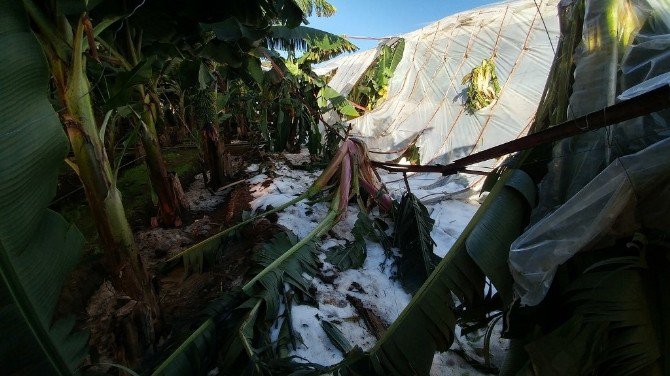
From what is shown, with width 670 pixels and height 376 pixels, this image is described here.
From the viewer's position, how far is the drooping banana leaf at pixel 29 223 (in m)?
0.65

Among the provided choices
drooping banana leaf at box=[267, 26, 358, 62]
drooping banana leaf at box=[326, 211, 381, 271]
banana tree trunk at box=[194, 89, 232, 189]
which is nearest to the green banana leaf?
drooping banana leaf at box=[326, 211, 381, 271]

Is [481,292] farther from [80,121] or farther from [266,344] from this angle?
[80,121]

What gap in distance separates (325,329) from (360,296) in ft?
1.45

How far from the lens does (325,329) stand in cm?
158

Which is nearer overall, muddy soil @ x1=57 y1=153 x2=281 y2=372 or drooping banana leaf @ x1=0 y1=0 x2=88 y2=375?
drooping banana leaf @ x1=0 y1=0 x2=88 y2=375

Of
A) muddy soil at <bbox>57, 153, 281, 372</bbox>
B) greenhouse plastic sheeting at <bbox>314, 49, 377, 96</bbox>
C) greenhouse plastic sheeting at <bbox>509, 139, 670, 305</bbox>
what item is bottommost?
muddy soil at <bbox>57, 153, 281, 372</bbox>

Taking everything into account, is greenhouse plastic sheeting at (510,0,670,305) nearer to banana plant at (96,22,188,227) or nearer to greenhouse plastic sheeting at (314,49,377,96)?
banana plant at (96,22,188,227)

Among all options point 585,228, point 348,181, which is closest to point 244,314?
point 585,228

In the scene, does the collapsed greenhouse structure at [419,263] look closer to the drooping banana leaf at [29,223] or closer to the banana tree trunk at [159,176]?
the drooping banana leaf at [29,223]

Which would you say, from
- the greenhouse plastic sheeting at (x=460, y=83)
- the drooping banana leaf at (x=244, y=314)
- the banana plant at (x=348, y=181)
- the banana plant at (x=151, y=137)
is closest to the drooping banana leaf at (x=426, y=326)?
the drooping banana leaf at (x=244, y=314)

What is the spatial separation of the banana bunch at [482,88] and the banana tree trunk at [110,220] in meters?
5.31

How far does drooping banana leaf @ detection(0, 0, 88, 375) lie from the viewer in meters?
0.65

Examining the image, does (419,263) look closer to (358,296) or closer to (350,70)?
(358,296)

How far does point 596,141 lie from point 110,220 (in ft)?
6.17
